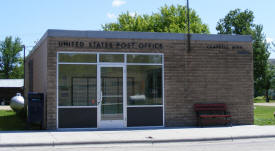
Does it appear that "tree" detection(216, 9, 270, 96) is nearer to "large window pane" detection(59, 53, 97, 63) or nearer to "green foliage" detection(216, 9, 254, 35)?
"green foliage" detection(216, 9, 254, 35)

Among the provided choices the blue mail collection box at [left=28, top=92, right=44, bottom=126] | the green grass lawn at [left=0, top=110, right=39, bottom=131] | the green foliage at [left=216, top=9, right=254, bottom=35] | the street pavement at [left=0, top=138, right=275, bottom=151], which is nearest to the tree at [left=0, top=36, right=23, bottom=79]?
the green foliage at [left=216, top=9, right=254, bottom=35]

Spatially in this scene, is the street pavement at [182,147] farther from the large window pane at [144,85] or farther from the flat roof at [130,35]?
the flat roof at [130,35]

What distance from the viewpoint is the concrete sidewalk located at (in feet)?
36.3

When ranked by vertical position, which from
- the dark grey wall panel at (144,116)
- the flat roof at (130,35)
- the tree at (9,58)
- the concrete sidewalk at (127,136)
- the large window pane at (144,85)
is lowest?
the concrete sidewalk at (127,136)

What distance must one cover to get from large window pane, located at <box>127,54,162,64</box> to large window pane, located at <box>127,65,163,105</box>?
236 millimetres

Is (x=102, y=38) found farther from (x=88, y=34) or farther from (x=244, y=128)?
(x=244, y=128)

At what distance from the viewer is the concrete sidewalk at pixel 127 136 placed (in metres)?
11.1

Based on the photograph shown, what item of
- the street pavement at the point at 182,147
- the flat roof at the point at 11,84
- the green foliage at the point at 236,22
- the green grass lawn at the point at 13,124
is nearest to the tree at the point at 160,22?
the green foliage at the point at 236,22

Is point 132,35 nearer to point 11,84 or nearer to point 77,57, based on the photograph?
point 77,57

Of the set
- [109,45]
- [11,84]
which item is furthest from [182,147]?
[11,84]

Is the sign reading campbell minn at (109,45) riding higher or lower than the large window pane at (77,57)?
higher

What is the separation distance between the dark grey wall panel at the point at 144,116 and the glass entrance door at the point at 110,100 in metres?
0.33

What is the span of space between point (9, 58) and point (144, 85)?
2683 inches

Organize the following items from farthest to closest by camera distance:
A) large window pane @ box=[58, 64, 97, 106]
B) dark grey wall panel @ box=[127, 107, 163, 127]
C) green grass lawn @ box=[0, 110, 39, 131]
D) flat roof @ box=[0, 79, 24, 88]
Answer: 1. flat roof @ box=[0, 79, 24, 88]
2. dark grey wall panel @ box=[127, 107, 163, 127]
3. green grass lawn @ box=[0, 110, 39, 131]
4. large window pane @ box=[58, 64, 97, 106]
